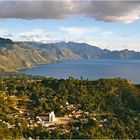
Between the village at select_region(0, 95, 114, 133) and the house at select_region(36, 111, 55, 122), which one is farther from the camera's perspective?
the house at select_region(36, 111, 55, 122)

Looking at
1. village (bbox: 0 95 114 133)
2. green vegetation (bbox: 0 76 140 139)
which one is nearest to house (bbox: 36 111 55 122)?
village (bbox: 0 95 114 133)

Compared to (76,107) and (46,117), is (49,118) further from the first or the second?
(76,107)

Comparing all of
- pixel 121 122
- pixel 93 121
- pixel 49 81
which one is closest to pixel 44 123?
pixel 93 121

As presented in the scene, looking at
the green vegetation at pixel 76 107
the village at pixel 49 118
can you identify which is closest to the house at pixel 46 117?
the village at pixel 49 118

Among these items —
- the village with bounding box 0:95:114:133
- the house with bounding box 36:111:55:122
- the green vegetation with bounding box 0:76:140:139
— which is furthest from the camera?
the house with bounding box 36:111:55:122

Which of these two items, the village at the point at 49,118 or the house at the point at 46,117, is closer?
the village at the point at 49,118

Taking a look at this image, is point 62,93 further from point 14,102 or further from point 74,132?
point 74,132

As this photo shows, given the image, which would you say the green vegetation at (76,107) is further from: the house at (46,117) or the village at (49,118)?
the house at (46,117)

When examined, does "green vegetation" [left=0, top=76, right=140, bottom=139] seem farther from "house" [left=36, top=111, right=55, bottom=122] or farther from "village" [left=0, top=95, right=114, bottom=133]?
"house" [left=36, top=111, right=55, bottom=122]
